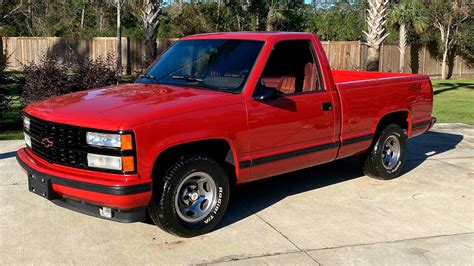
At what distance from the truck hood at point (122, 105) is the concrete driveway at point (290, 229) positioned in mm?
1160

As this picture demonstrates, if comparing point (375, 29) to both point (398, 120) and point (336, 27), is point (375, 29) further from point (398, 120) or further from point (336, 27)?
point (336, 27)

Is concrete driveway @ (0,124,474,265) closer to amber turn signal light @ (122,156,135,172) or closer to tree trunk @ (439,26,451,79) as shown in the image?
amber turn signal light @ (122,156,135,172)

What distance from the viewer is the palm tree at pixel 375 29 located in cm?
1608

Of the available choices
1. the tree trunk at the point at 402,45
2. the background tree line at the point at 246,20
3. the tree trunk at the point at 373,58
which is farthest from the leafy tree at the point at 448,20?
the tree trunk at the point at 373,58

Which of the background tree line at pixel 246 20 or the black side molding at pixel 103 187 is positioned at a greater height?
the background tree line at pixel 246 20

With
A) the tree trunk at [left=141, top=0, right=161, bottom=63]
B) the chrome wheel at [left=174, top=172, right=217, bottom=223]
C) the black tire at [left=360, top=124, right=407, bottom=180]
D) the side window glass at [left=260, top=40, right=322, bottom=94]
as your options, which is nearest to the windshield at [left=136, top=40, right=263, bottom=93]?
the side window glass at [left=260, top=40, right=322, bottom=94]

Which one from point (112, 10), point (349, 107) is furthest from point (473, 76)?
point (349, 107)

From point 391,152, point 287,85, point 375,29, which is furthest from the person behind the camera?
point 375,29

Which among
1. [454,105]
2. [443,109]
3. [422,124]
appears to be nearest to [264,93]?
[422,124]

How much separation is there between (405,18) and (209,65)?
26.9 meters

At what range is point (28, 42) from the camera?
29141mm

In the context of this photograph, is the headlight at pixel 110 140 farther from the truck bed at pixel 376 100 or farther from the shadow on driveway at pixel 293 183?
the truck bed at pixel 376 100

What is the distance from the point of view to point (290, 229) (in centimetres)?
514

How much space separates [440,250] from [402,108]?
269 cm
